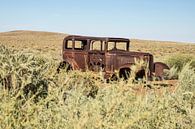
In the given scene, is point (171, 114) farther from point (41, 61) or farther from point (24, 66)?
point (41, 61)

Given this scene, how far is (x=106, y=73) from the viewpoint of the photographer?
16.5m

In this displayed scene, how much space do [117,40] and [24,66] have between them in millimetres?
10828

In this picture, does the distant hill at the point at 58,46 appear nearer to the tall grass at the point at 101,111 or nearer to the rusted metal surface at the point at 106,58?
the rusted metal surface at the point at 106,58

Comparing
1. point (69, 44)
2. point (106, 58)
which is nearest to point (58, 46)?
point (69, 44)

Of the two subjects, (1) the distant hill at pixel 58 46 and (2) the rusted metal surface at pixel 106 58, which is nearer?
(2) the rusted metal surface at pixel 106 58

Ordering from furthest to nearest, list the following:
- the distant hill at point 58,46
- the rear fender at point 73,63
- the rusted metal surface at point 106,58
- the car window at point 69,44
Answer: the distant hill at point 58,46 < the car window at point 69,44 < the rear fender at point 73,63 < the rusted metal surface at point 106,58

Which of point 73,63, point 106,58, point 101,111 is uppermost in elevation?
point 101,111

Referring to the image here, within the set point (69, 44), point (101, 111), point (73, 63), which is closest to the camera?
point (101, 111)

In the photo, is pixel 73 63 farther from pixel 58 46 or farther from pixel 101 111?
pixel 58 46

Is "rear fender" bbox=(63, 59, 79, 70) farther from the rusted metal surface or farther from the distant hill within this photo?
the distant hill

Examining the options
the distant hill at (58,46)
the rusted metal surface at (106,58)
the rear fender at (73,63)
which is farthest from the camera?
the distant hill at (58,46)

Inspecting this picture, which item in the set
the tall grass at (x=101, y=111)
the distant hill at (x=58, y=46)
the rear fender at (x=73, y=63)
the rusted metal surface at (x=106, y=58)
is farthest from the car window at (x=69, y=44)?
the tall grass at (x=101, y=111)

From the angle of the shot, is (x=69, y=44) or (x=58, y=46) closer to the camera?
(x=69, y=44)

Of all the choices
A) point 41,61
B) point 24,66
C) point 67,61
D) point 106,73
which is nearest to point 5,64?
point 24,66
